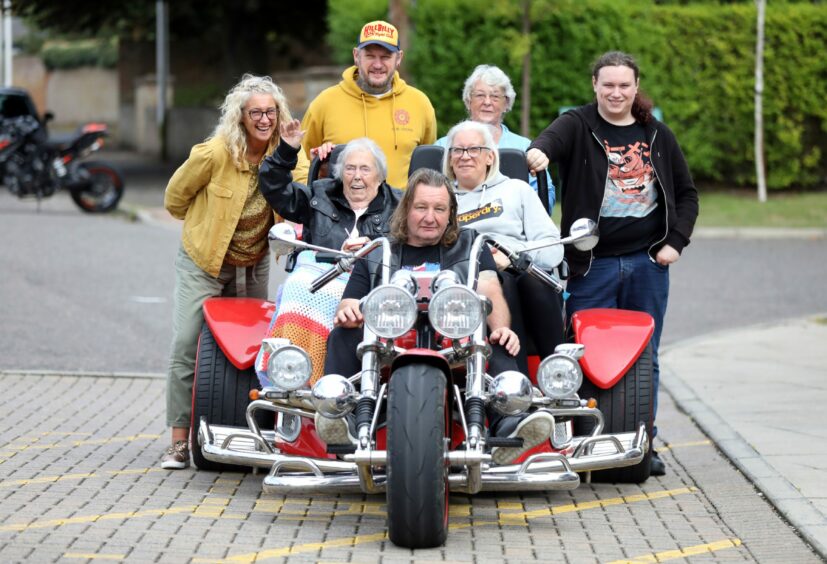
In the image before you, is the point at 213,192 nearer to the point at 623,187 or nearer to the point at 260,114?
the point at 260,114

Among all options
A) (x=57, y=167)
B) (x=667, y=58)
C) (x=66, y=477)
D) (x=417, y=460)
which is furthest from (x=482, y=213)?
(x=667, y=58)

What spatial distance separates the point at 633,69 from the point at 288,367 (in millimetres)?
2502

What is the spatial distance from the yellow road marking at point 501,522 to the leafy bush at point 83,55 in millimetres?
49698

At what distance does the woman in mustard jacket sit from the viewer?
7.52 m

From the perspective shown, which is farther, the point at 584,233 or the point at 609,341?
the point at 609,341

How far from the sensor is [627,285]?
308 inches

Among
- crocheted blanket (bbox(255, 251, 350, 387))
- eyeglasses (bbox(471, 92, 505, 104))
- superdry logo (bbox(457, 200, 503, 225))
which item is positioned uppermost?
eyeglasses (bbox(471, 92, 505, 104))

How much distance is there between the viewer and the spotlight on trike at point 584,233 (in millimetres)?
6535

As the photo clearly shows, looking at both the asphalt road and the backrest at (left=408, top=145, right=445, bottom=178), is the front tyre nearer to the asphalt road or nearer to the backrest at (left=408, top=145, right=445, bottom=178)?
the backrest at (left=408, top=145, right=445, bottom=178)

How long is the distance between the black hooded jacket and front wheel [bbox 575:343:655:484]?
73cm

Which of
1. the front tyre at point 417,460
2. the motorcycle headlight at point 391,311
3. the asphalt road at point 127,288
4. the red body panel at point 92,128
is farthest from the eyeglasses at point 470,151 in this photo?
the red body panel at point 92,128

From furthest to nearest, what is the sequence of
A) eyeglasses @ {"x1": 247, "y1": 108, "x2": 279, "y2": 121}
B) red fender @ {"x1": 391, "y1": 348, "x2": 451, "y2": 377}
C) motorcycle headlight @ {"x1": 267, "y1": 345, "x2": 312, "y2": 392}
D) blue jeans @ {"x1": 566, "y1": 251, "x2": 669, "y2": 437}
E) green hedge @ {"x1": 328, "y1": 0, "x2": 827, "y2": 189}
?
green hedge @ {"x1": 328, "y1": 0, "x2": 827, "y2": 189} < blue jeans @ {"x1": 566, "y1": 251, "x2": 669, "y2": 437} < eyeglasses @ {"x1": 247, "y1": 108, "x2": 279, "y2": 121} < motorcycle headlight @ {"x1": 267, "y1": 345, "x2": 312, "y2": 392} < red fender @ {"x1": 391, "y1": 348, "x2": 451, "y2": 377}

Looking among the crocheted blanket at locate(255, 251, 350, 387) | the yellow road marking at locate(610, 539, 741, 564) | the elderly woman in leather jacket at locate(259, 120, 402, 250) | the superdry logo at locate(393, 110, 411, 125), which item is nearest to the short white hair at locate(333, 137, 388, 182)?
the elderly woman in leather jacket at locate(259, 120, 402, 250)

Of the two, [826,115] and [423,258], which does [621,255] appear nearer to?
[423,258]
